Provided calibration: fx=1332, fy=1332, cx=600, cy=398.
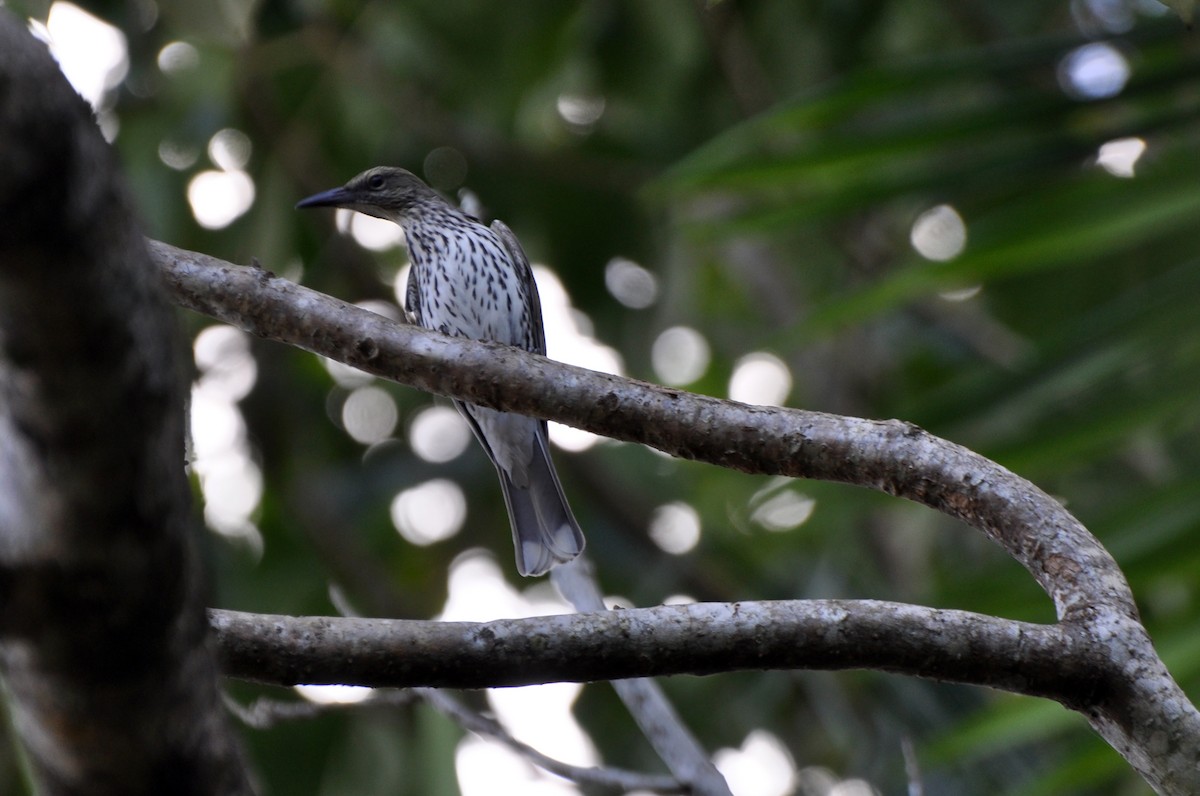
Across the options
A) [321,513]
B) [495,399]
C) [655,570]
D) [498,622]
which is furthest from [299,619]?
[321,513]

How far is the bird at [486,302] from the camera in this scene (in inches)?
162

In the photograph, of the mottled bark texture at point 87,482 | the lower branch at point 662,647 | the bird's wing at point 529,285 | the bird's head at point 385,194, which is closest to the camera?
the mottled bark texture at point 87,482

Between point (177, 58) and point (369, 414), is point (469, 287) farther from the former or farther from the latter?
point (369, 414)

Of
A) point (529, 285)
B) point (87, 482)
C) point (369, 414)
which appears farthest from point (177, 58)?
point (87, 482)

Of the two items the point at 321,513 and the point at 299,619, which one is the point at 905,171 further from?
the point at 321,513

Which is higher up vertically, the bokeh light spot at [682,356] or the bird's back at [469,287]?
the bokeh light spot at [682,356]

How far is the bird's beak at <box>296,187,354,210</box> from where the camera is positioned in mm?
4767

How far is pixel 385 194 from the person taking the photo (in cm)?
511

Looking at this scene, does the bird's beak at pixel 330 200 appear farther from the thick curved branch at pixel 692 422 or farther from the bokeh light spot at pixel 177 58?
the thick curved branch at pixel 692 422

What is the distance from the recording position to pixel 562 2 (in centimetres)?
595

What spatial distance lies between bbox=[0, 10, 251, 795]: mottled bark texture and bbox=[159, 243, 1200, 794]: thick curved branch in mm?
742

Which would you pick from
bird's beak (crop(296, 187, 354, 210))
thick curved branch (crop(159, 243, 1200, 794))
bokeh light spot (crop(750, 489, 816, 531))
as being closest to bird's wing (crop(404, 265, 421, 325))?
bird's beak (crop(296, 187, 354, 210))

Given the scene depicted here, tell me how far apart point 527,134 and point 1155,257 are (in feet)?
11.0

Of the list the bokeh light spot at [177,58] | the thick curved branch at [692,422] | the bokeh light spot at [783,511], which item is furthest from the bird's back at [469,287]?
the bokeh light spot at [177,58]
